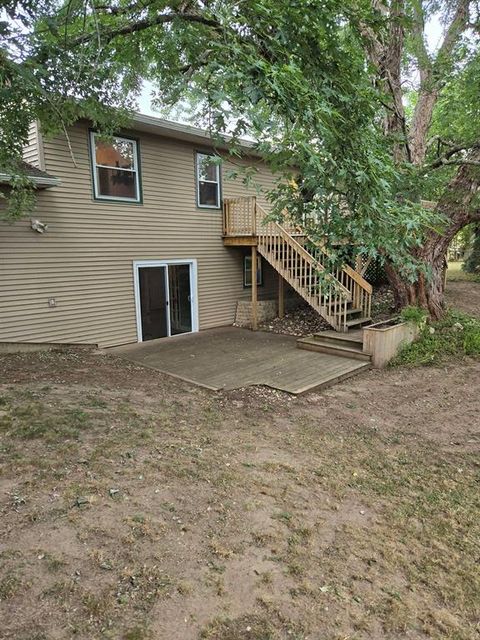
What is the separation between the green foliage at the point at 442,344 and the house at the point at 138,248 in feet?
4.94

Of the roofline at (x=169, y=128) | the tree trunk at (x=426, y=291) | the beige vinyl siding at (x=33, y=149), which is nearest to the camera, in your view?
the beige vinyl siding at (x=33, y=149)

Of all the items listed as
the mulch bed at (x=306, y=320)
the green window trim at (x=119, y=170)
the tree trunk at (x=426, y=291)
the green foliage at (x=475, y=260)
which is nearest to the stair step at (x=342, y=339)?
the mulch bed at (x=306, y=320)

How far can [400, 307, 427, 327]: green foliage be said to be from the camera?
25.6 feet

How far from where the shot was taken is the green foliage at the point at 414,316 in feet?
25.6

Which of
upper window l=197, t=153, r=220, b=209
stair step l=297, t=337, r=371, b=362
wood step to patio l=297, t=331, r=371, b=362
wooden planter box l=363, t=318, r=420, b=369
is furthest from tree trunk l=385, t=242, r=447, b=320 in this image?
upper window l=197, t=153, r=220, b=209

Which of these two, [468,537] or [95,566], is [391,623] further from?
[95,566]

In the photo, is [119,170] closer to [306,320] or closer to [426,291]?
[306,320]

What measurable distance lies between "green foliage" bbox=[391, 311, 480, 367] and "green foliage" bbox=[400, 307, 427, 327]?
0.73 ft

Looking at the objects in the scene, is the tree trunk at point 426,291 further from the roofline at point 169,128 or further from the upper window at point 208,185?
the upper window at point 208,185

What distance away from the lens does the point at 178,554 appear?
2379 millimetres

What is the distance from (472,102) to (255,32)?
219 inches

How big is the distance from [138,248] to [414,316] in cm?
587

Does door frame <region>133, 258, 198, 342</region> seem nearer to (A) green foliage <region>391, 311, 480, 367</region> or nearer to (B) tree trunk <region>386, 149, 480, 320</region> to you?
(B) tree trunk <region>386, 149, 480, 320</region>

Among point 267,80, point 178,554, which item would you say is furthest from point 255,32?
point 178,554
